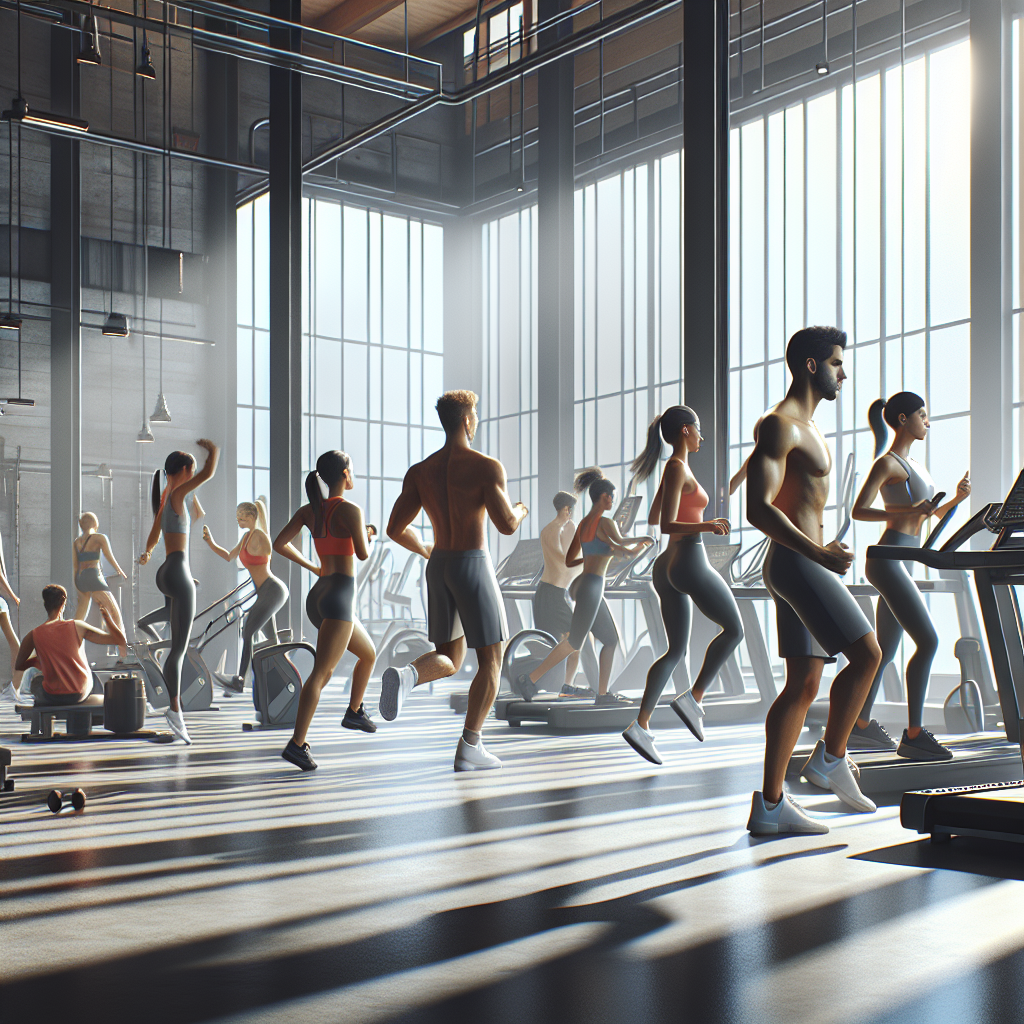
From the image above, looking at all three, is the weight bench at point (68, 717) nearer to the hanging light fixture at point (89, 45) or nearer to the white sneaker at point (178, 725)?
the white sneaker at point (178, 725)

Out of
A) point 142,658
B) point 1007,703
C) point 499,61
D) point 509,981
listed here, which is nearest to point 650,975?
point 509,981

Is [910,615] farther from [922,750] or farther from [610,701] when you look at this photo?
[610,701]

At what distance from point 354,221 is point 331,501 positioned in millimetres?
14398

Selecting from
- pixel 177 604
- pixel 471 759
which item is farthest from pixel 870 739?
pixel 177 604

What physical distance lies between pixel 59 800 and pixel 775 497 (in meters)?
2.77

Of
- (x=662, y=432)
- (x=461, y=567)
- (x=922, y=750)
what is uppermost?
(x=662, y=432)

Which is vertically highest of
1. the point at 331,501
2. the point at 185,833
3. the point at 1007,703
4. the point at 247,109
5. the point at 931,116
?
the point at 247,109

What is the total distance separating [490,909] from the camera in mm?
2873

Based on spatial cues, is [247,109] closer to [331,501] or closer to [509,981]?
[331,501]

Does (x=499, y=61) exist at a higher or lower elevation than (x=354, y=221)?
higher

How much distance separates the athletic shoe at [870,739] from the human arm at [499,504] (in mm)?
1933

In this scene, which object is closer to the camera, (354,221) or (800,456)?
(800,456)

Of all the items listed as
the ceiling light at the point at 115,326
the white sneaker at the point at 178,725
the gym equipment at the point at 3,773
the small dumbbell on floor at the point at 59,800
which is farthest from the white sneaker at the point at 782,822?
the ceiling light at the point at 115,326

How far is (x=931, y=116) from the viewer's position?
12812 mm
